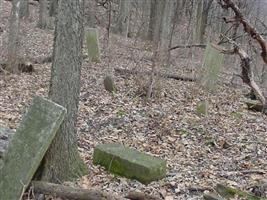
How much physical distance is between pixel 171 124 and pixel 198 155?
150 centimetres

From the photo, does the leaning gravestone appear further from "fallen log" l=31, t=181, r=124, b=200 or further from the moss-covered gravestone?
"fallen log" l=31, t=181, r=124, b=200

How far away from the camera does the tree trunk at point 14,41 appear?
1170cm

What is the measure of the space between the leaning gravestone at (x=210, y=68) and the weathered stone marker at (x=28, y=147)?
7.51 meters

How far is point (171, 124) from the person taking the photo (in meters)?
8.98

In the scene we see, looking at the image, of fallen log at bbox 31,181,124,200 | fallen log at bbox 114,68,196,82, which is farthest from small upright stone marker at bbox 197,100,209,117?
fallen log at bbox 31,181,124,200

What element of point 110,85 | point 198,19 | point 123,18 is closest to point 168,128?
point 110,85

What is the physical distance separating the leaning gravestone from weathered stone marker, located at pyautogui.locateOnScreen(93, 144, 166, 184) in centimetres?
596

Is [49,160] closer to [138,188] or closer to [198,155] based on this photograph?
[138,188]

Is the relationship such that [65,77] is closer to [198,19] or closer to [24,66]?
[24,66]

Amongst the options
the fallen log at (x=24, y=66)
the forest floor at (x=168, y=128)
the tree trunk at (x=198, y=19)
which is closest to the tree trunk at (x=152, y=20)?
the tree trunk at (x=198, y=19)

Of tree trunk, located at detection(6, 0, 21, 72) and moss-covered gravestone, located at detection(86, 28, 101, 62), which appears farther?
moss-covered gravestone, located at detection(86, 28, 101, 62)

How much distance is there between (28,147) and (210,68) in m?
8.06

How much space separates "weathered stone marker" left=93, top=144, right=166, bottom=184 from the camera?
240 inches

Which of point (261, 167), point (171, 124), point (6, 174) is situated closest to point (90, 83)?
point (171, 124)
